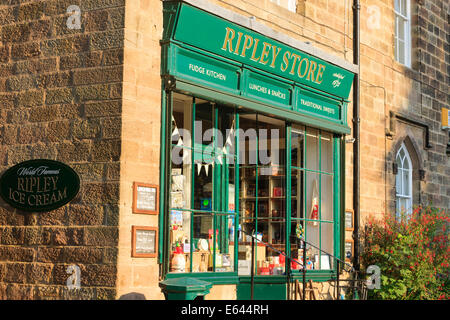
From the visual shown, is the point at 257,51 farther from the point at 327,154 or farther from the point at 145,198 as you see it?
the point at 145,198

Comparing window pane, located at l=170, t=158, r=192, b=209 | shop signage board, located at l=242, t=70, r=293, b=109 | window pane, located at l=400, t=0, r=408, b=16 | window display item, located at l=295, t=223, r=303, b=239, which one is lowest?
window display item, located at l=295, t=223, r=303, b=239

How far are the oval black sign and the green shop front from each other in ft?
3.63

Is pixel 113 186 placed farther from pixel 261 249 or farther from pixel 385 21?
pixel 385 21

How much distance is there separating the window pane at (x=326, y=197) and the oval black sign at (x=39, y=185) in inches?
206

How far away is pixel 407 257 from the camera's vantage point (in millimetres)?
12375

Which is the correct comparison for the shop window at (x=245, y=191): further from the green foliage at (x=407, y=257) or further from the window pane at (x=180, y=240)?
the green foliage at (x=407, y=257)

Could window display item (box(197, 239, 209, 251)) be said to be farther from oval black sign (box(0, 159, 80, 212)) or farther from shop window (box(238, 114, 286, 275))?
oval black sign (box(0, 159, 80, 212))

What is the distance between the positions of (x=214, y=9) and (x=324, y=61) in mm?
3019

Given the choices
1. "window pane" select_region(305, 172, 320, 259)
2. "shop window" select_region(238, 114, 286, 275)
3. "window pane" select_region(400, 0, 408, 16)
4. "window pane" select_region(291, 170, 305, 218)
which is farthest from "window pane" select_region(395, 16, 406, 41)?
"shop window" select_region(238, 114, 286, 275)

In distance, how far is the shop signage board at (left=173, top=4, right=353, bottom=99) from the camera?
370 inches

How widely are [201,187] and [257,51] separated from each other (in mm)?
2119

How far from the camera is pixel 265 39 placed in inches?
424

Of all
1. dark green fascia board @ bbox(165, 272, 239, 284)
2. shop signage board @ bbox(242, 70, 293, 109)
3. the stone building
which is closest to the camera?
the stone building

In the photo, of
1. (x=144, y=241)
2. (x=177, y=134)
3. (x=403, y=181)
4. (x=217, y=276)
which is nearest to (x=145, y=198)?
(x=144, y=241)
